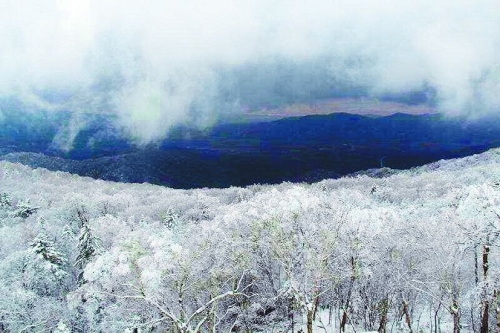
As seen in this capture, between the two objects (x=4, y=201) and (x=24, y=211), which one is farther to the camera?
(x=4, y=201)

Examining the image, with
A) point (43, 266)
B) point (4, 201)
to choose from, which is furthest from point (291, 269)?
point (4, 201)

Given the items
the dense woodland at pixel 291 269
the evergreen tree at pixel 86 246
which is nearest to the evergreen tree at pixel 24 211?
the dense woodland at pixel 291 269

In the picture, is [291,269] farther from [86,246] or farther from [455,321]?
[86,246]

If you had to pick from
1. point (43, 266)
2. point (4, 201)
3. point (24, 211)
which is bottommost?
point (24, 211)

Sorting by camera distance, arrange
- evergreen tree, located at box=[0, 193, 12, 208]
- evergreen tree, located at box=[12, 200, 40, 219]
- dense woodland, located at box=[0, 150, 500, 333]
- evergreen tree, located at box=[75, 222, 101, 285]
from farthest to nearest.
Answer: evergreen tree, located at box=[0, 193, 12, 208] < evergreen tree, located at box=[12, 200, 40, 219] < evergreen tree, located at box=[75, 222, 101, 285] < dense woodland, located at box=[0, 150, 500, 333]

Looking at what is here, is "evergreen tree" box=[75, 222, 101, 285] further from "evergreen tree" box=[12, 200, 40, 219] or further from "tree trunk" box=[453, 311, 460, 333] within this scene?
"evergreen tree" box=[12, 200, 40, 219]

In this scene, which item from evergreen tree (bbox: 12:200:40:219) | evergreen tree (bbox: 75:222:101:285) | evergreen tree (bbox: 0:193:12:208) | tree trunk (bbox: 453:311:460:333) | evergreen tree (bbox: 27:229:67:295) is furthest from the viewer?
evergreen tree (bbox: 0:193:12:208)

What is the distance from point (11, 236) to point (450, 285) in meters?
71.3

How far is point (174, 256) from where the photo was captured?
2306 cm

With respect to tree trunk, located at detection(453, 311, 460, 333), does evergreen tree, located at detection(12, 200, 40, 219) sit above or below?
below

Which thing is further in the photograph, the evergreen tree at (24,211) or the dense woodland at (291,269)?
the evergreen tree at (24,211)

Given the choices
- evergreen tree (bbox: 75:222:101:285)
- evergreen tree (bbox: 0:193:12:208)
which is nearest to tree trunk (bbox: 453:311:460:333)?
evergreen tree (bbox: 75:222:101:285)

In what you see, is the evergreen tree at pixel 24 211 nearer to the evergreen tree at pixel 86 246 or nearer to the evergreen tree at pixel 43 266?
the evergreen tree at pixel 43 266

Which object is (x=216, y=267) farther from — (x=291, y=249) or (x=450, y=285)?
(x=450, y=285)
